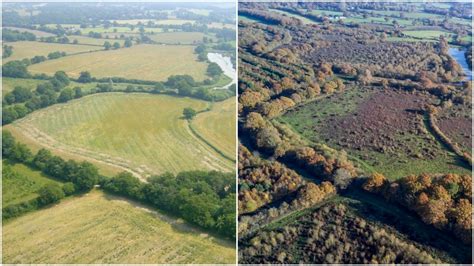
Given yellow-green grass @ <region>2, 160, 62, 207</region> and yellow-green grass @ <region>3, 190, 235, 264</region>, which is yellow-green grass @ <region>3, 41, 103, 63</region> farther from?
yellow-green grass @ <region>3, 190, 235, 264</region>

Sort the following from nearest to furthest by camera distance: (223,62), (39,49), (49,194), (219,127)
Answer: (49,194) → (219,127) → (223,62) → (39,49)

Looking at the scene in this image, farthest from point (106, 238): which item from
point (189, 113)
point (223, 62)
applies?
point (223, 62)

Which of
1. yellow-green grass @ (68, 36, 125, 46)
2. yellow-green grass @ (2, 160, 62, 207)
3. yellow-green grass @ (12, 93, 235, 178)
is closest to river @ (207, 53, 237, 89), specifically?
yellow-green grass @ (12, 93, 235, 178)

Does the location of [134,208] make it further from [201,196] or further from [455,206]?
[455,206]

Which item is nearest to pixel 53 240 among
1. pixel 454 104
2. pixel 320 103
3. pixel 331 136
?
pixel 331 136

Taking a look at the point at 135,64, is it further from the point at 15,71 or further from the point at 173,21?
the point at 173,21

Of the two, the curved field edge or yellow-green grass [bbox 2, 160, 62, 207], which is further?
the curved field edge
